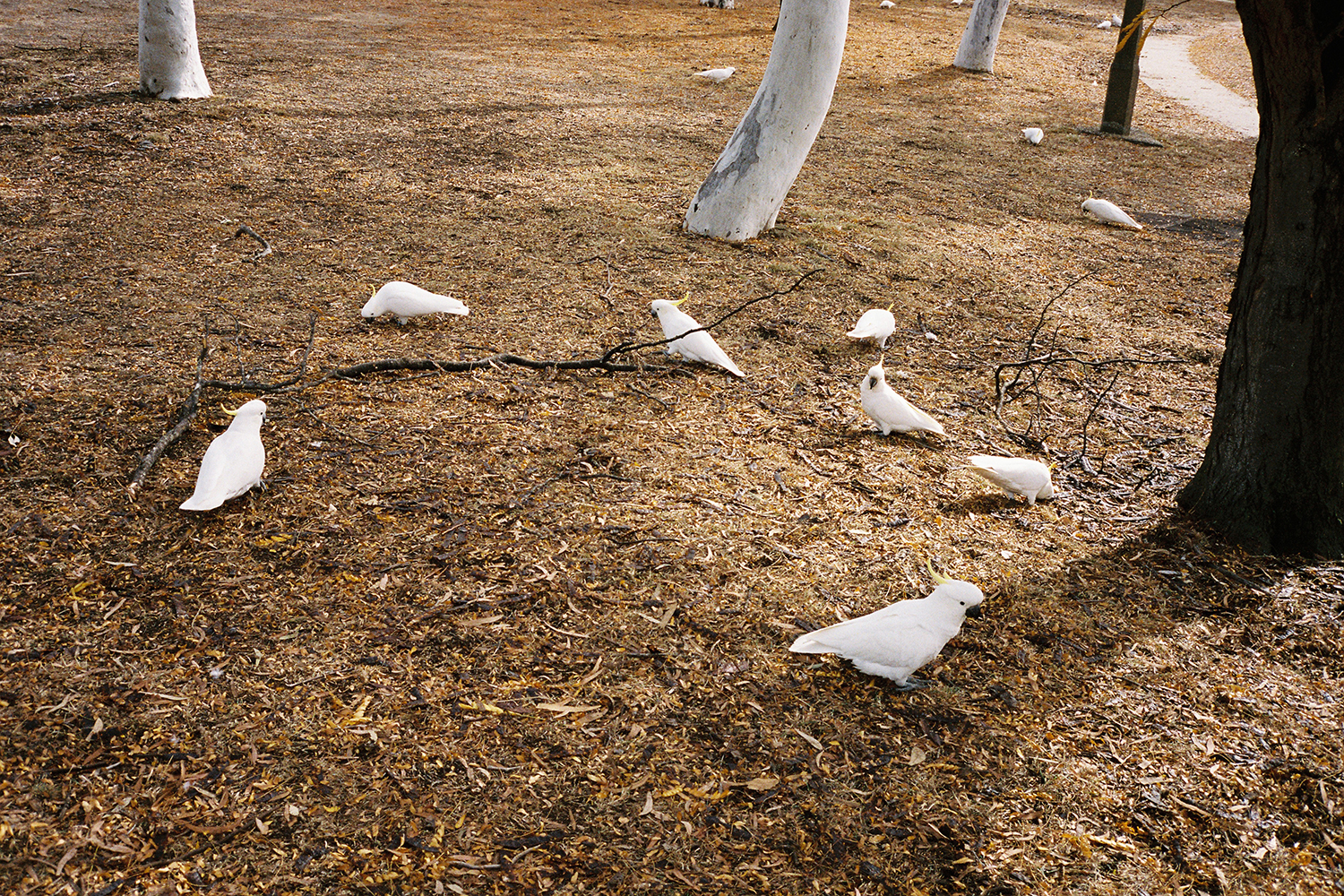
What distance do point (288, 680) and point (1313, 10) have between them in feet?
13.2

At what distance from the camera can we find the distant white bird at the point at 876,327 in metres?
5.04

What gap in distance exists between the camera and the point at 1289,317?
3.21 meters

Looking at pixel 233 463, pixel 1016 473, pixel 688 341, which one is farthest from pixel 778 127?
pixel 233 463

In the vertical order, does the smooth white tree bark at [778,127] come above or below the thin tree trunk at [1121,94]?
below

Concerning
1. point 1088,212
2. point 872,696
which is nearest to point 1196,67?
point 1088,212

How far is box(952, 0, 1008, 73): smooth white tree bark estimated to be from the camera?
14.0 meters

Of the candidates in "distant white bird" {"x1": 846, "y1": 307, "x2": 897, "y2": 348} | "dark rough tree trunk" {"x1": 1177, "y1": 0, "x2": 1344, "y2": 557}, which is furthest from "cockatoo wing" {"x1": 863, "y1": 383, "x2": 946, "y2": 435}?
"dark rough tree trunk" {"x1": 1177, "y1": 0, "x2": 1344, "y2": 557}

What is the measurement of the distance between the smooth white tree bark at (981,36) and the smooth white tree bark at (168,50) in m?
11.6

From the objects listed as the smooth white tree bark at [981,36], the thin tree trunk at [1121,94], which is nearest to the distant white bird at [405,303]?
the thin tree trunk at [1121,94]

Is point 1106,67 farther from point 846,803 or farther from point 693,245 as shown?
point 846,803

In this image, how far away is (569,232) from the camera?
646 cm

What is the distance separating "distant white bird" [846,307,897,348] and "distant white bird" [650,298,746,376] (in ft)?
2.72

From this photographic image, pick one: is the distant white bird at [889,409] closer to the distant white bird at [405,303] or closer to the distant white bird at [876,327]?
the distant white bird at [876,327]

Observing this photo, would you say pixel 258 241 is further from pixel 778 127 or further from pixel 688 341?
pixel 778 127
